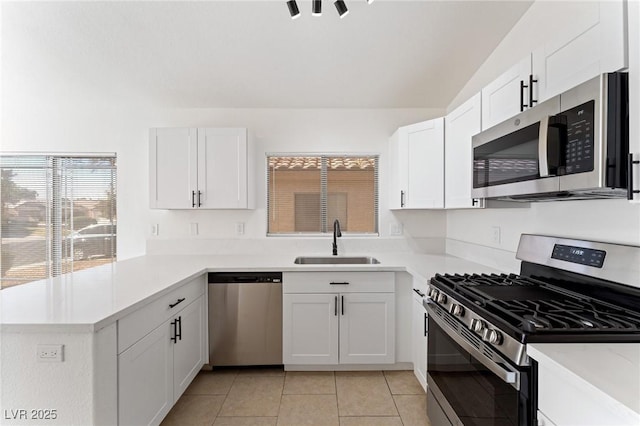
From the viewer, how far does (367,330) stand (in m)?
2.54

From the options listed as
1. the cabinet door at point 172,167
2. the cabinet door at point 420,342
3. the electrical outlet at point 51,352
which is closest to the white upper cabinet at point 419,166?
the cabinet door at point 420,342

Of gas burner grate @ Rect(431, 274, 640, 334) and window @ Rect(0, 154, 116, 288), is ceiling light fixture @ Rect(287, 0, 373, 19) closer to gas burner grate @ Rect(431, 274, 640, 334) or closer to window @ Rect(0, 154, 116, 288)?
gas burner grate @ Rect(431, 274, 640, 334)

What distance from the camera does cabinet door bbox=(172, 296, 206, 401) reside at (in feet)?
6.73

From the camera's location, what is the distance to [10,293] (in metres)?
1.65

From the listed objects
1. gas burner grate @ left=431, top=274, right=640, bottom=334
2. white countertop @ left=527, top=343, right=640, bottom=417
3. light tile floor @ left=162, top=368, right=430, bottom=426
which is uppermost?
gas burner grate @ left=431, top=274, right=640, bottom=334

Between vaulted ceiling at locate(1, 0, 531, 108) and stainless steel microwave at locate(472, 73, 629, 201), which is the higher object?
vaulted ceiling at locate(1, 0, 531, 108)

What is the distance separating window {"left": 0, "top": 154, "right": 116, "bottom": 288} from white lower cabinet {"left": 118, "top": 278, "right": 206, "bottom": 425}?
5.36ft

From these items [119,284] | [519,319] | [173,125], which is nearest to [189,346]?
[119,284]

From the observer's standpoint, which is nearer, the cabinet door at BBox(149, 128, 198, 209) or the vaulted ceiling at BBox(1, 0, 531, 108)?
the vaulted ceiling at BBox(1, 0, 531, 108)

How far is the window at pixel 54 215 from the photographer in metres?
3.30

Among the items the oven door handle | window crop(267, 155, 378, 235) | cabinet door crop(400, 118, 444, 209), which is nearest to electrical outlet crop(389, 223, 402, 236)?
window crop(267, 155, 378, 235)

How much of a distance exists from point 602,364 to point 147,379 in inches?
75.7

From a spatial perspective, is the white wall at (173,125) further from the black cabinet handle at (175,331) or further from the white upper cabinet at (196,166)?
the black cabinet handle at (175,331)

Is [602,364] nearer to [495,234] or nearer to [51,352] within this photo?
[495,234]
